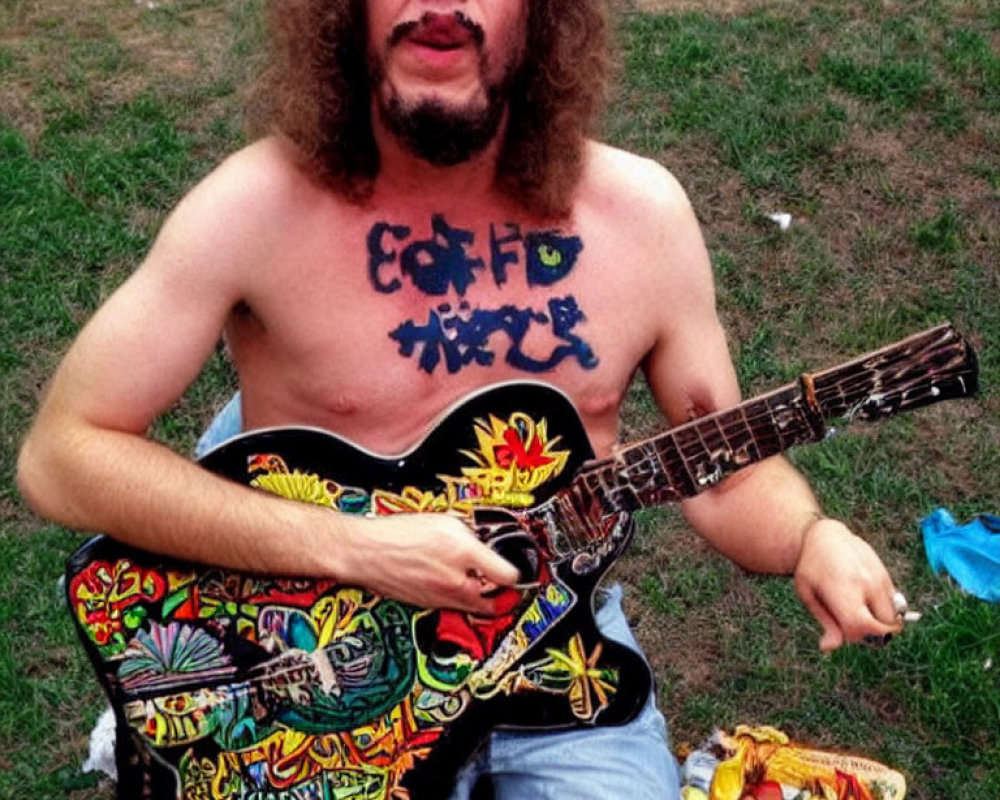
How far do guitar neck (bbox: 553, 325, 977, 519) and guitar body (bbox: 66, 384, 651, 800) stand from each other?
0.06 metres

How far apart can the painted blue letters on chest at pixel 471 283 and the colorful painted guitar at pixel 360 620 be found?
0.34 ft

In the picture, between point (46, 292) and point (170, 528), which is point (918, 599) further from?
point (46, 292)

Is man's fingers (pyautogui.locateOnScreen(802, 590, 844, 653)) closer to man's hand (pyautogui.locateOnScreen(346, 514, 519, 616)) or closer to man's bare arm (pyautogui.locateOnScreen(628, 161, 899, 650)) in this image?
man's bare arm (pyautogui.locateOnScreen(628, 161, 899, 650))

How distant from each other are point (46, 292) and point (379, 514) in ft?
8.54

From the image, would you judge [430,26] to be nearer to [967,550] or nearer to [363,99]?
[363,99]

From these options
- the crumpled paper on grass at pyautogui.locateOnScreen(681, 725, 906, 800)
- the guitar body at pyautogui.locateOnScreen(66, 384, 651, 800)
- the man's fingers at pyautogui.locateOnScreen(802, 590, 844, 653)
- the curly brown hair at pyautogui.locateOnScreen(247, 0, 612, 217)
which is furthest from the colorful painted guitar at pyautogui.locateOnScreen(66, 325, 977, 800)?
the crumpled paper on grass at pyautogui.locateOnScreen(681, 725, 906, 800)

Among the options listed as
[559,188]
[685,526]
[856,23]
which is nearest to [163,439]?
[685,526]

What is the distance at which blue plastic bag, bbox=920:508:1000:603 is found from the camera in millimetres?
3445

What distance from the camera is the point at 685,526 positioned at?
12.0 feet

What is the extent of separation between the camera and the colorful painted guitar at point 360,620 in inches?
80.0

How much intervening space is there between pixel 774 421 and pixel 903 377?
0.19 metres

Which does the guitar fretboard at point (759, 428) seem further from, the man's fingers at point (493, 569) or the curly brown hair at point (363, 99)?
the curly brown hair at point (363, 99)

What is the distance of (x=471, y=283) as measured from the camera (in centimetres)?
210

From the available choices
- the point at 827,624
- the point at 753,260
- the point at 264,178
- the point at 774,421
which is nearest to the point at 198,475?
the point at 264,178
